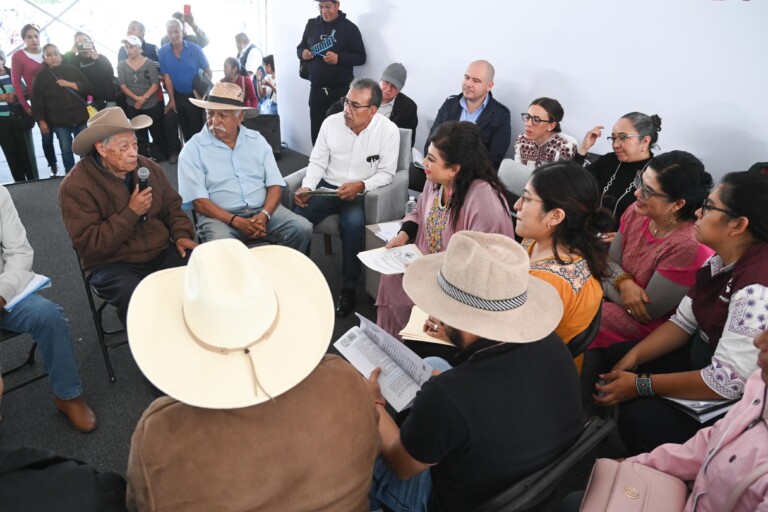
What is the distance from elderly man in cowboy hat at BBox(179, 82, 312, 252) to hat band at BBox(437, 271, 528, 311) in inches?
73.9

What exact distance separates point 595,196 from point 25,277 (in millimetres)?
2357

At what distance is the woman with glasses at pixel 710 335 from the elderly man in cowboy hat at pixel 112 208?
86.4 inches

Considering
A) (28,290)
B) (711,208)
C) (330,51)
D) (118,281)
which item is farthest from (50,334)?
(330,51)

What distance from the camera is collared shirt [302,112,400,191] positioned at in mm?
3195

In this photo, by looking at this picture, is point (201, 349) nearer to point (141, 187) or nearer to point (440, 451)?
point (440, 451)

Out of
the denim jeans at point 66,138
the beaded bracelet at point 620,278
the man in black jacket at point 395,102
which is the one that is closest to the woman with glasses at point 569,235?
the beaded bracelet at point 620,278

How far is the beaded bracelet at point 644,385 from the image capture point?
5.32 feet

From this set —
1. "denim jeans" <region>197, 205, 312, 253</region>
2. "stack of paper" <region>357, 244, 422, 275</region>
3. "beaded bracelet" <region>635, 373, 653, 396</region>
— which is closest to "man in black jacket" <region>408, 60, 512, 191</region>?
"denim jeans" <region>197, 205, 312, 253</region>

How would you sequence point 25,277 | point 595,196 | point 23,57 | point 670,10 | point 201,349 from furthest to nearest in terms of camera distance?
point 23,57, point 670,10, point 25,277, point 595,196, point 201,349

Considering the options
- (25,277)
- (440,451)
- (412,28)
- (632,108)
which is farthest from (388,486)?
(412,28)

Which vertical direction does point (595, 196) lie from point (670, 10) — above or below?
below

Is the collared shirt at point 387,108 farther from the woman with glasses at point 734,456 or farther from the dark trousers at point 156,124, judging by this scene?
the woman with glasses at point 734,456

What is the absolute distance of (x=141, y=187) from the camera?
226cm

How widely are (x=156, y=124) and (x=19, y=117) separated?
4.48ft
